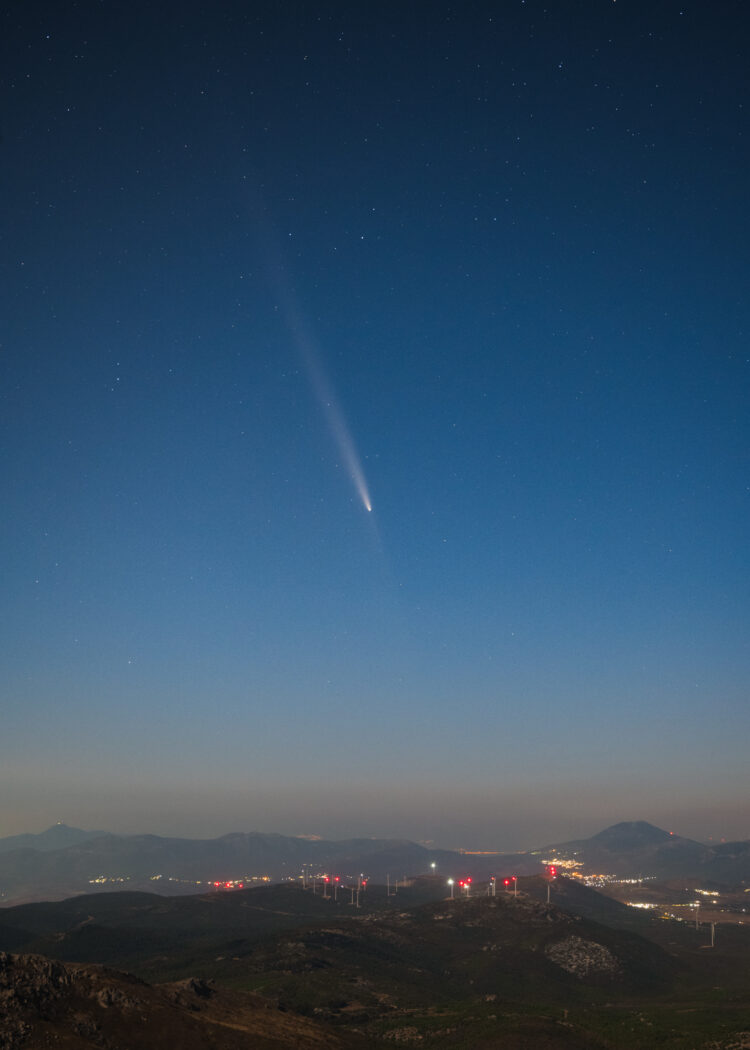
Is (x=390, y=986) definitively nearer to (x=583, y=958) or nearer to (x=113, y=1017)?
(x=583, y=958)

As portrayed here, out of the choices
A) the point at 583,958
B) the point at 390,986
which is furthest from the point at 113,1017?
the point at 583,958

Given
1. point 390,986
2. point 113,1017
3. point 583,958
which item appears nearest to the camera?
point 113,1017

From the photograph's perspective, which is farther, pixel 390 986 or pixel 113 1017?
pixel 390 986

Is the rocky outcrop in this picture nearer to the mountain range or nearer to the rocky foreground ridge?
the mountain range

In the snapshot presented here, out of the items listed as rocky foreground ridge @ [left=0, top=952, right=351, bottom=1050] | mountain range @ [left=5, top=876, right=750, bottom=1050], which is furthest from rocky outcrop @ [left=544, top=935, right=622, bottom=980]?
rocky foreground ridge @ [left=0, top=952, right=351, bottom=1050]

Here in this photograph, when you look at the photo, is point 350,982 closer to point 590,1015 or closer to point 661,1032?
point 590,1015

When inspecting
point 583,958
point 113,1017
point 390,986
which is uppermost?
point 113,1017

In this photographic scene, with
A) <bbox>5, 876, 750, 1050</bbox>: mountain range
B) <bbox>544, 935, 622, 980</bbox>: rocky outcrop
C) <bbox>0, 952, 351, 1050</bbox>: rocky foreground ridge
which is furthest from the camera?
<bbox>544, 935, 622, 980</bbox>: rocky outcrop

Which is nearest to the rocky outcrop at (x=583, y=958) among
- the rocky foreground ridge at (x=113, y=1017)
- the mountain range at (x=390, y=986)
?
the mountain range at (x=390, y=986)

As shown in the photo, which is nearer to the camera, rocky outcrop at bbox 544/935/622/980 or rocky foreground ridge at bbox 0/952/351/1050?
rocky foreground ridge at bbox 0/952/351/1050

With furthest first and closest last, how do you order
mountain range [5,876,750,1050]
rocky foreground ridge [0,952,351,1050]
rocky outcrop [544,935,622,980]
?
rocky outcrop [544,935,622,980], mountain range [5,876,750,1050], rocky foreground ridge [0,952,351,1050]

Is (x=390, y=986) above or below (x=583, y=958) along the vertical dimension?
above
